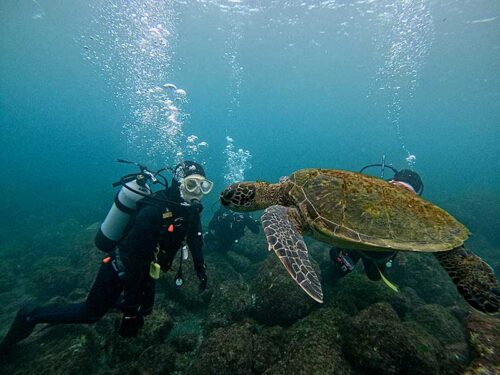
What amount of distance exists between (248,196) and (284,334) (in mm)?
2280

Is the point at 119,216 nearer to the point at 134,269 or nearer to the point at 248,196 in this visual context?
the point at 134,269

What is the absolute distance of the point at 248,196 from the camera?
12.8 feet

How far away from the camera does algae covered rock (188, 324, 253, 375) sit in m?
3.16

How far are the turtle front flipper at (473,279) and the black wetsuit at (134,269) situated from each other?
3.71 m

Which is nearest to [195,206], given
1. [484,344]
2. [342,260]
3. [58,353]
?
[58,353]

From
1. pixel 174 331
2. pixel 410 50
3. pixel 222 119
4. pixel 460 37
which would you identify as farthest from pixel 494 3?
pixel 222 119

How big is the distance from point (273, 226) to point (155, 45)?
36.0 m

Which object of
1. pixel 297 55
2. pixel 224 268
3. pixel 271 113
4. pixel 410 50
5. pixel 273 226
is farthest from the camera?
pixel 271 113

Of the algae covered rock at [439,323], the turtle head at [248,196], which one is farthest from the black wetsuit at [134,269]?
the algae covered rock at [439,323]

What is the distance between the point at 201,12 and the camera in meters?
26.0

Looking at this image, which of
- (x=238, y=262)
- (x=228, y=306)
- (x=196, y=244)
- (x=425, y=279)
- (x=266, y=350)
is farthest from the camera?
(x=238, y=262)

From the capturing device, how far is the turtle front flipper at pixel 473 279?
2619 millimetres

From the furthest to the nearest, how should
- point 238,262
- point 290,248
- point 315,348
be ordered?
1. point 238,262
2. point 315,348
3. point 290,248

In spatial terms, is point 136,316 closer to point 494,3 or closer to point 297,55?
point 494,3
